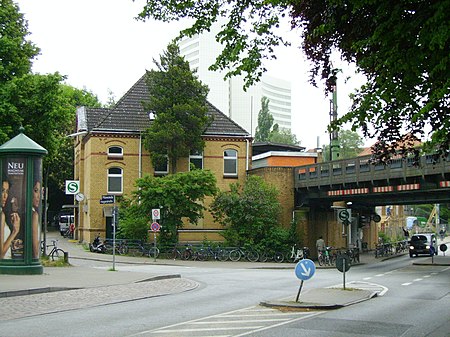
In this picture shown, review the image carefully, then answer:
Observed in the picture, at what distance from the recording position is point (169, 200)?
3647 cm

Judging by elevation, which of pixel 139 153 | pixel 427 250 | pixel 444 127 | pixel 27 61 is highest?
pixel 27 61

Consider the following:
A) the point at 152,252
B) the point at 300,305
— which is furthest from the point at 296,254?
the point at 300,305

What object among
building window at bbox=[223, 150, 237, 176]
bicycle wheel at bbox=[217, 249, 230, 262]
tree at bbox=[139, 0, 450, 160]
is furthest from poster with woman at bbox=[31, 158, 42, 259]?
building window at bbox=[223, 150, 237, 176]

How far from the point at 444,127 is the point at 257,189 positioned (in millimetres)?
30338

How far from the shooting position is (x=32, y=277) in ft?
66.3

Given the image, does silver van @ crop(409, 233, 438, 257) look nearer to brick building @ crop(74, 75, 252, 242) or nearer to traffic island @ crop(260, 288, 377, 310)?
brick building @ crop(74, 75, 252, 242)

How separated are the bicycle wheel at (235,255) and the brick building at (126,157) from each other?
5.49 meters

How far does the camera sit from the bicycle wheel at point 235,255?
37688 millimetres

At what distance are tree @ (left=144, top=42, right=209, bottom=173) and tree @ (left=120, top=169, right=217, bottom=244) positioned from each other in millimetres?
3897

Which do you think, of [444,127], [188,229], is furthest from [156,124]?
[444,127]

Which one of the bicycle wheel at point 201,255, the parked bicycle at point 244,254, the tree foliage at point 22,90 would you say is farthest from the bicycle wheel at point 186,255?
the tree foliage at point 22,90

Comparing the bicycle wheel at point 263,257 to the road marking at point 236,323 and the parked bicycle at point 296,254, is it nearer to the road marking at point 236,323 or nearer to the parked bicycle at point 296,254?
the parked bicycle at point 296,254

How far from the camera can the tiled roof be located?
142 ft

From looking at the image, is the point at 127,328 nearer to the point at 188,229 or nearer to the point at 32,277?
the point at 32,277
